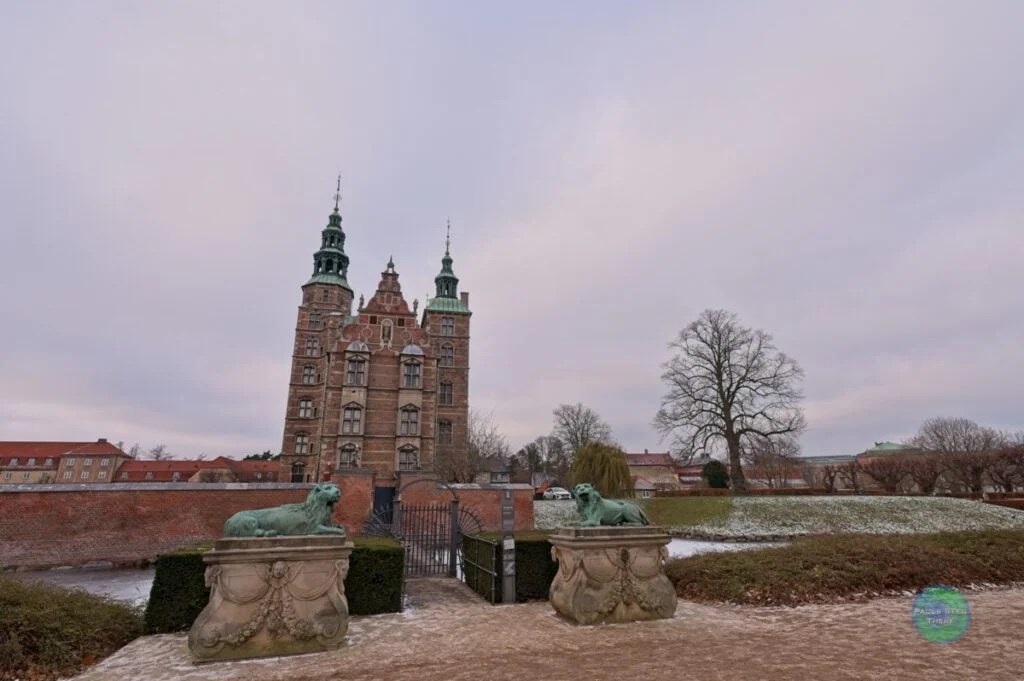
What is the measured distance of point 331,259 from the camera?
3838cm

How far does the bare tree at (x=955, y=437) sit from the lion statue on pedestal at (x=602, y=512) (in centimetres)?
6778

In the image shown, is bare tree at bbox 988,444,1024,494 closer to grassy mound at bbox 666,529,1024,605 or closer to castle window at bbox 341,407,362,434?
grassy mound at bbox 666,529,1024,605

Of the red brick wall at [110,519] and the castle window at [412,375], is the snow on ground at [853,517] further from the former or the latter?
the red brick wall at [110,519]

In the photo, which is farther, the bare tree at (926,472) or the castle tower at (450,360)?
the bare tree at (926,472)

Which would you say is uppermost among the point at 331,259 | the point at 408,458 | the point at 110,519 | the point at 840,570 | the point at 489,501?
the point at 331,259

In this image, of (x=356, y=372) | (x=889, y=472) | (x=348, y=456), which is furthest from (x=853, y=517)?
(x=889, y=472)

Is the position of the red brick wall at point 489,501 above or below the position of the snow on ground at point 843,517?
above

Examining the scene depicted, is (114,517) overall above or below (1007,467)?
below

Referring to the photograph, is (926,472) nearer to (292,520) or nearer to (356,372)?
(356,372)

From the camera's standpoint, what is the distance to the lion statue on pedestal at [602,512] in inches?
319

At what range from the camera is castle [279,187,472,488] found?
99.1 feet

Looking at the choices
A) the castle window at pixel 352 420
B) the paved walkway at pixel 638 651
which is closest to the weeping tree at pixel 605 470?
the castle window at pixel 352 420

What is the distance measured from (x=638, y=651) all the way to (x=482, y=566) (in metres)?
4.29

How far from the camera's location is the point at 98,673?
5348 millimetres
